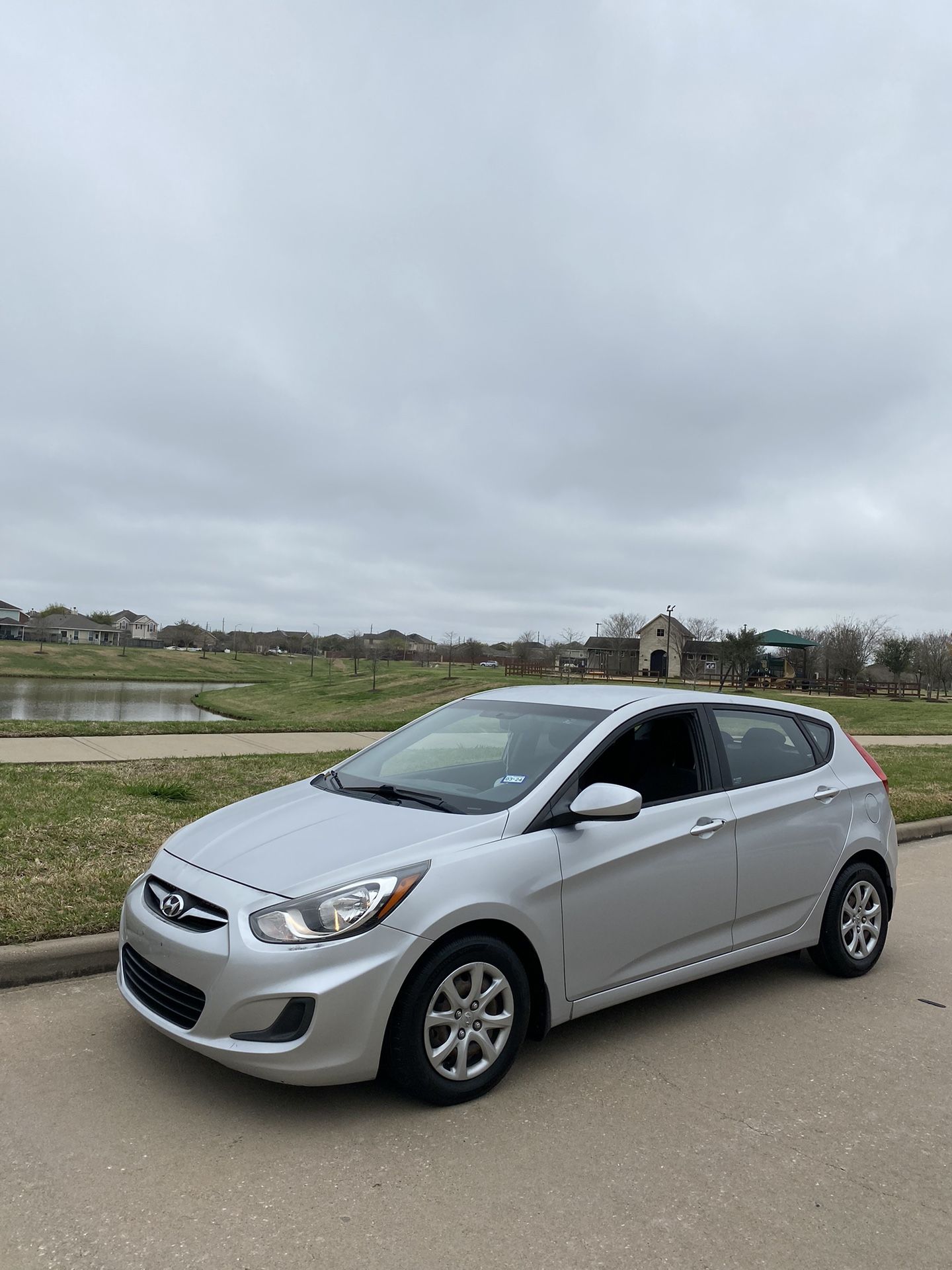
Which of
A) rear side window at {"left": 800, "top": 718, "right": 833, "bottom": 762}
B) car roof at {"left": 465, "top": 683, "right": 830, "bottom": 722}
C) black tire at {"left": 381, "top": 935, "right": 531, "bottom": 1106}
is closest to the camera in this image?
black tire at {"left": 381, "top": 935, "right": 531, "bottom": 1106}

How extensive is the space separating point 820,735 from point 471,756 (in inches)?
87.1

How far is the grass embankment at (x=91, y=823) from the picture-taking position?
5.04m

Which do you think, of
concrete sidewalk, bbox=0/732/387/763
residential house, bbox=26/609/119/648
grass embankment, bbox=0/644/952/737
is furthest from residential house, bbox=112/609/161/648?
concrete sidewalk, bbox=0/732/387/763

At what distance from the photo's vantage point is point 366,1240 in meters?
2.60

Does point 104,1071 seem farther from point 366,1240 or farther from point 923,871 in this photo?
point 923,871

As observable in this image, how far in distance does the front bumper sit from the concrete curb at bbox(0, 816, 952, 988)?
1.61 metres

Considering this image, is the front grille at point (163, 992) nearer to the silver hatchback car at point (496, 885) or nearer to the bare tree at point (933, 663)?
the silver hatchback car at point (496, 885)

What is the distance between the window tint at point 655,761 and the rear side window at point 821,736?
3.59ft

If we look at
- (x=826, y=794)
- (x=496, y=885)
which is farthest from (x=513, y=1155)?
(x=826, y=794)

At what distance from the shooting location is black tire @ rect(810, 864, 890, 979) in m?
4.92

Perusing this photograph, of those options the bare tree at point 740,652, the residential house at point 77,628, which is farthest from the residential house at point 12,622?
the bare tree at point 740,652

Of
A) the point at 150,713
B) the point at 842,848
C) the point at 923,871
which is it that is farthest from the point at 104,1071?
the point at 150,713

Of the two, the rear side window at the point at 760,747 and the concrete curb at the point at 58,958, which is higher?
the rear side window at the point at 760,747

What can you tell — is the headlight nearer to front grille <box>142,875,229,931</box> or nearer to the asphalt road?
front grille <box>142,875,229,931</box>
